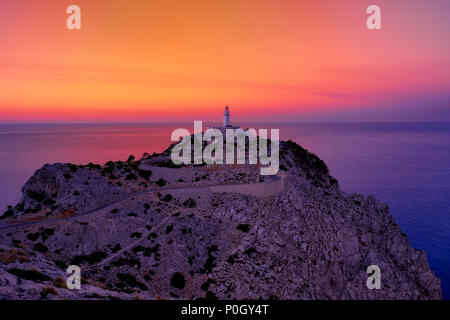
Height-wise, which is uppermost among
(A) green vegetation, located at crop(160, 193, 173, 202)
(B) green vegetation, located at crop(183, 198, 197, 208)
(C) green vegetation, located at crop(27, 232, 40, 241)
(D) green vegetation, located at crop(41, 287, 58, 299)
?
(D) green vegetation, located at crop(41, 287, 58, 299)

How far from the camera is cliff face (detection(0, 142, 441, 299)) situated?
2834 cm

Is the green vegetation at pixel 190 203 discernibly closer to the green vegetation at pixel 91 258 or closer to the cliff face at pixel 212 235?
the cliff face at pixel 212 235

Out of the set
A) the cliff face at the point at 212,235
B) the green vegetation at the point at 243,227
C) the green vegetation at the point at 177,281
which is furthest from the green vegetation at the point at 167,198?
the green vegetation at the point at 177,281

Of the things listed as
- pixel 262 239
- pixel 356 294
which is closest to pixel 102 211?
pixel 262 239

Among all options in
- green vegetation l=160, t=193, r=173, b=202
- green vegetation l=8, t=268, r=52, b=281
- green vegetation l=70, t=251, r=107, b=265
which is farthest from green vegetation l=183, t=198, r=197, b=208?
green vegetation l=8, t=268, r=52, b=281

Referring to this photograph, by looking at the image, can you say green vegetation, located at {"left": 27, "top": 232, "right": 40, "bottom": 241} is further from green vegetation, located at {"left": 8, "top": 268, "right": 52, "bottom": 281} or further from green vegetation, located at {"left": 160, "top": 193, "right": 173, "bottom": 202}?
green vegetation, located at {"left": 8, "top": 268, "right": 52, "bottom": 281}

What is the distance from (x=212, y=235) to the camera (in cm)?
3394

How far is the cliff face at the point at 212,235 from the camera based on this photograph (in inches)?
1116

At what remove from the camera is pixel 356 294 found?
3244cm

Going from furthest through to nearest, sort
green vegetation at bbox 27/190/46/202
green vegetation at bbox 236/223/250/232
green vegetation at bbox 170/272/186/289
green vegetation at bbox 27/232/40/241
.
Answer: green vegetation at bbox 27/190/46/202 → green vegetation at bbox 236/223/250/232 → green vegetation at bbox 27/232/40/241 → green vegetation at bbox 170/272/186/289

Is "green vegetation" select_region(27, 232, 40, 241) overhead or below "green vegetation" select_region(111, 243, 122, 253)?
overhead

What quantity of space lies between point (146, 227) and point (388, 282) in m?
29.0
